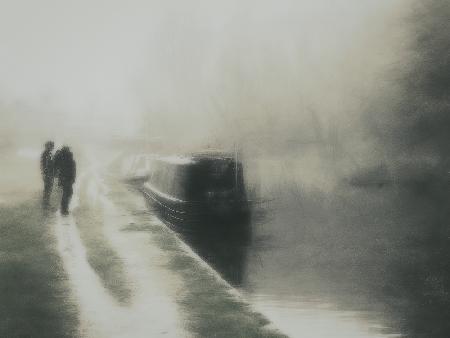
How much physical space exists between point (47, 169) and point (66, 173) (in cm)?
100

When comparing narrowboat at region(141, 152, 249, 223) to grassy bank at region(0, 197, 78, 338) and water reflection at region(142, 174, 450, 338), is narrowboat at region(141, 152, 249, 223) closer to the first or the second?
water reflection at region(142, 174, 450, 338)

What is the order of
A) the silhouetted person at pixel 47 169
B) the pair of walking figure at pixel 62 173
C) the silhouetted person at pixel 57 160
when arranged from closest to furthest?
the silhouetted person at pixel 47 169
the silhouetted person at pixel 57 160
the pair of walking figure at pixel 62 173

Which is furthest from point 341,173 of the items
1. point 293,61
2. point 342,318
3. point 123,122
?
point 342,318

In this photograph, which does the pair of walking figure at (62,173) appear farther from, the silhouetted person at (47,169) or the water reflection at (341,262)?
the water reflection at (341,262)

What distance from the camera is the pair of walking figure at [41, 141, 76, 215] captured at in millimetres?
9719

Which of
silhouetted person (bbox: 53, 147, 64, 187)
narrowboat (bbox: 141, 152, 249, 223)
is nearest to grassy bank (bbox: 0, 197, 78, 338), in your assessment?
silhouetted person (bbox: 53, 147, 64, 187)

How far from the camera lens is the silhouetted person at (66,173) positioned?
397 inches

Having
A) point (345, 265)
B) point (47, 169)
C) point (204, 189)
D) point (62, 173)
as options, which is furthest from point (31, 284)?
point (62, 173)

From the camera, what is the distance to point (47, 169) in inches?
376

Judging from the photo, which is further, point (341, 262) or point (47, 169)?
point (47, 169)

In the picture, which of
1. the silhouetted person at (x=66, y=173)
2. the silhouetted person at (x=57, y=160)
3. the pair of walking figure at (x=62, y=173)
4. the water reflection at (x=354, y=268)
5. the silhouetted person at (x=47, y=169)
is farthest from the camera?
the silhouetted person at (x=66, y=173)

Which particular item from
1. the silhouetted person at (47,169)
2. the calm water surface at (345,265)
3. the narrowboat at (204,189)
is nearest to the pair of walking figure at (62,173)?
the silhouetted person at (47,169)

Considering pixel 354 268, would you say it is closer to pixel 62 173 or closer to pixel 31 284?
pixel 31 284

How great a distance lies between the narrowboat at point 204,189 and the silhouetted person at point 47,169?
82.9 inches
